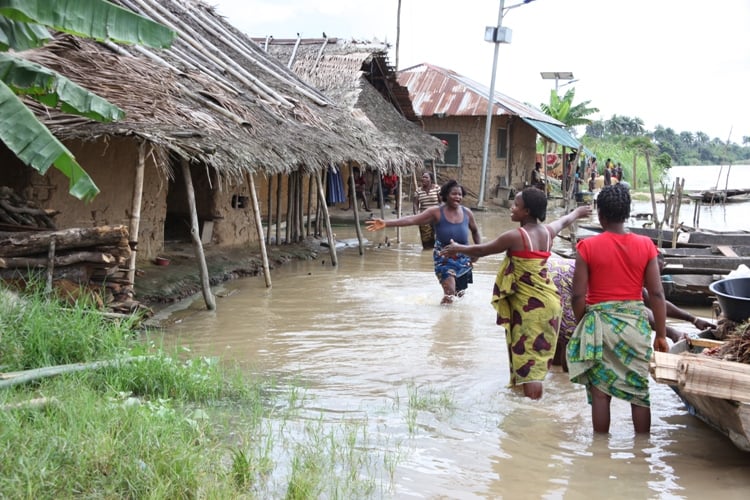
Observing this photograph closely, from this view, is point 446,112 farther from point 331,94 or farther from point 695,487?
point 695,487

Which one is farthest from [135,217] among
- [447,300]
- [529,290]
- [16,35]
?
[529,290]

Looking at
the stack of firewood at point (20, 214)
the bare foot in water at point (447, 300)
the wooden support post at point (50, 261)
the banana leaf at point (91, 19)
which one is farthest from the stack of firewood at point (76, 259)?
the bare foot in water at point (447, 300)

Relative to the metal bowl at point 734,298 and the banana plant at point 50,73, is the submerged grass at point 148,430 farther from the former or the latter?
the metal bowl at point 734,298

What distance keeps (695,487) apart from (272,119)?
8978 millimetres

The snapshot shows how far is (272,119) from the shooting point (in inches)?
495

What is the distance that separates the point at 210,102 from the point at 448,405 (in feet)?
20.2

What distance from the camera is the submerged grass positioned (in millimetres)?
4168

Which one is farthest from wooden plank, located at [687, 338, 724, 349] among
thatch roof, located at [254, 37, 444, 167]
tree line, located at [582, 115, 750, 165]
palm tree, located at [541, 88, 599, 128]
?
tree line, located at [582, 115, 750, 165]

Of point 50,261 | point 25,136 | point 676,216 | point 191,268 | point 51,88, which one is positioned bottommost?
point 191,268

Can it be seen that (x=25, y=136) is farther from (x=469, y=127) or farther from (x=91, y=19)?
(x=469, y=127)

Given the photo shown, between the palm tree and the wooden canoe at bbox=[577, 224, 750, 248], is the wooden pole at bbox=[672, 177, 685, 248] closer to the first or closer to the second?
the wooden canoe at bbox=[577, 224, 750, 248]

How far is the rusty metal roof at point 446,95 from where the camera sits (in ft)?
85.8

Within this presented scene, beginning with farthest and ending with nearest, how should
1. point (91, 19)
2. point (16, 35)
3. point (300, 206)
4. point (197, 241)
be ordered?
point (300, 206), point (197, 241), point (16, 35), point (91, 19)

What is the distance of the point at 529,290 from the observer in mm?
6156
